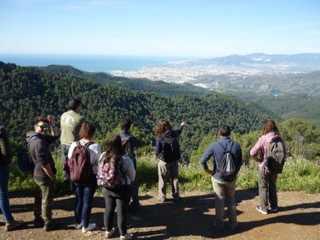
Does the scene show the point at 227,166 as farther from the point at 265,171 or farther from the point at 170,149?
the point at 170,149

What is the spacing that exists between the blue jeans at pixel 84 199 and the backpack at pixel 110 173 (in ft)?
1.40

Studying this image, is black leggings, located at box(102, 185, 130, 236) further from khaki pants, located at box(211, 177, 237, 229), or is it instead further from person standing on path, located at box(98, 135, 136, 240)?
khaki pants, located at box(211, 177, 237, 229)

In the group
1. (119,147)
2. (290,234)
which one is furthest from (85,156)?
(290,234)

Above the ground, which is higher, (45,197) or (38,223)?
(45,197)

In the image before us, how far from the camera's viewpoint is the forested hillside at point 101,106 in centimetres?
4284

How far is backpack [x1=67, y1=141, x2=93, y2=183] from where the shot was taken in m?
3.80

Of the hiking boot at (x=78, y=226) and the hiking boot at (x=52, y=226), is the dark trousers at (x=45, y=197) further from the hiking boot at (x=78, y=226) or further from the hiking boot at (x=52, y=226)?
the hiking boot at (x=78, y=226)

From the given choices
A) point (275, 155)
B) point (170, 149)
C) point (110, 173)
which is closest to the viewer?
point (110, 173)

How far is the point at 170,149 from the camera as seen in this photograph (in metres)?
4.98

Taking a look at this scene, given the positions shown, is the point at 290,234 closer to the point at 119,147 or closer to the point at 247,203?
the point at 247,203

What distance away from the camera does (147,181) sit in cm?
625

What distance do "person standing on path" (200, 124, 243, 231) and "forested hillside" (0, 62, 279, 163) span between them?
70.6ft

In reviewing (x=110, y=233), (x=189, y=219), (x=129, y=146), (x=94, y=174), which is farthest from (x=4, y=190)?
(x=189, y=219)

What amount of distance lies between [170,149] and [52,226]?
2157 millimetres
